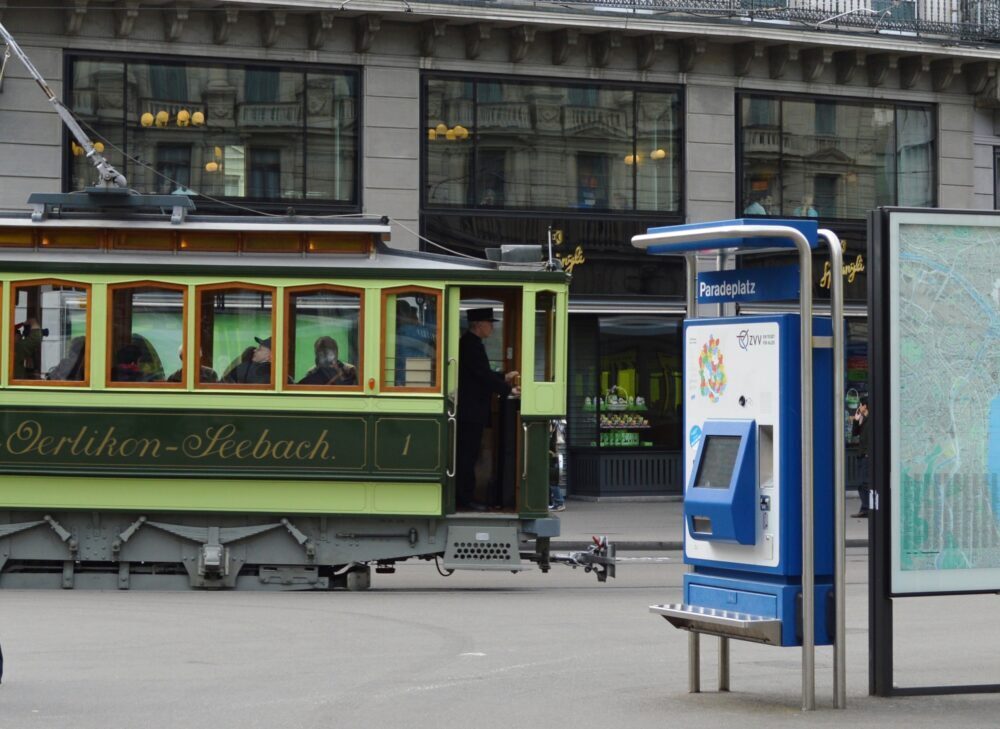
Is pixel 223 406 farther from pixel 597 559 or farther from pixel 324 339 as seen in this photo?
pixel 597 559

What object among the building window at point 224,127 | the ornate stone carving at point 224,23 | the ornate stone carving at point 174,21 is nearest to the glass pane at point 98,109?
the building window at point 224,127

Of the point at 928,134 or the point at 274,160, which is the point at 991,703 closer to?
the point at 274,160

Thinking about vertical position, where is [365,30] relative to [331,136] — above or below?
above

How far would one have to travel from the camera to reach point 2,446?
1438 centimetres

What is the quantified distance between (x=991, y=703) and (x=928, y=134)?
21297 millimetres

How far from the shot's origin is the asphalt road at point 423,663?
8391 mm

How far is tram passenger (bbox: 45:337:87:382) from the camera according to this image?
567 inches

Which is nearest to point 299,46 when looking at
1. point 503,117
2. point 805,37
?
point 503,117

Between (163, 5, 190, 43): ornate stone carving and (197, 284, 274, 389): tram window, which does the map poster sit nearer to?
(197, 284, 274, 389): tram window

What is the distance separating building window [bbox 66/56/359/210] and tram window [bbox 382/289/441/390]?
408 inches

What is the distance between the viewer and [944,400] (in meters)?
8.42

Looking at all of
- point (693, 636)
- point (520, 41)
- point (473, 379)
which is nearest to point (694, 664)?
point (693, 636)

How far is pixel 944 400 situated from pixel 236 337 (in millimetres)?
7607

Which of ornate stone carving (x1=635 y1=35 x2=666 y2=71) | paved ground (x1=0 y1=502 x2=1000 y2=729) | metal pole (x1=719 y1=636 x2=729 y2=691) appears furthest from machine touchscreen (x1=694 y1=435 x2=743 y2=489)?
ornate stone carving (x1=635 y1=35 x2=666 y2=71)
